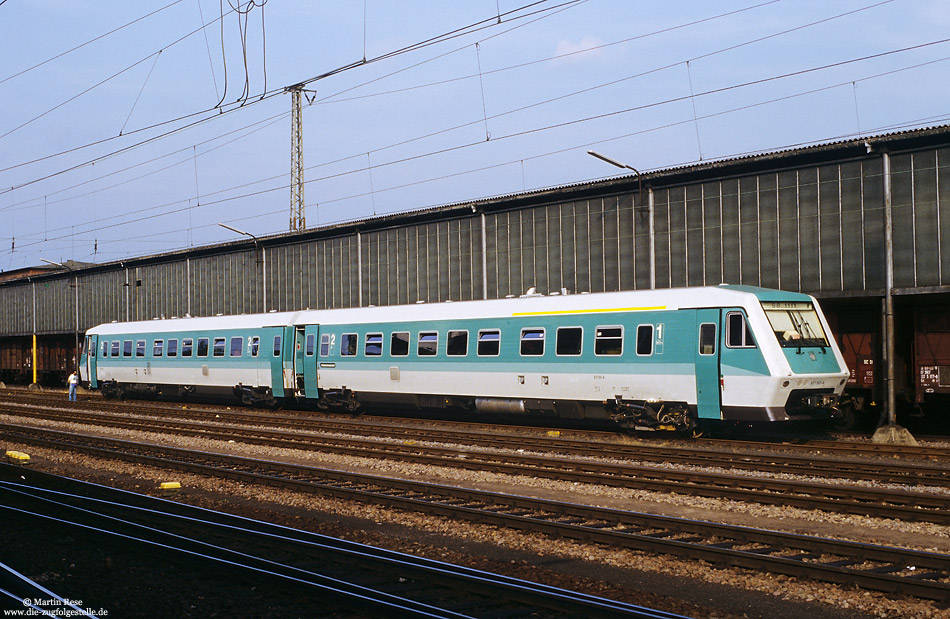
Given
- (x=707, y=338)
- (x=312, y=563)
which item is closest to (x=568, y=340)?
(x=707, y=338)

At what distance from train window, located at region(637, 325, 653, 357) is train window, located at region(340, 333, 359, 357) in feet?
34.5

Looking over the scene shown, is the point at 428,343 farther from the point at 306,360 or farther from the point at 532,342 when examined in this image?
the point at 306,360

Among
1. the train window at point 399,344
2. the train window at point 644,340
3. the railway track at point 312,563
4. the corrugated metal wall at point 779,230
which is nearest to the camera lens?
the railway track at point 312,563

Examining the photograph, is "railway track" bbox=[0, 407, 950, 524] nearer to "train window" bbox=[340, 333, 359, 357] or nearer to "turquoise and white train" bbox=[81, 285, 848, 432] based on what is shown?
"turquoise and white train" bbox=[81, 285, 848, 432]

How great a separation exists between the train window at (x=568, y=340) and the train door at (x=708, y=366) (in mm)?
3269

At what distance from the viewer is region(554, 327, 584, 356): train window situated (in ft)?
69.8

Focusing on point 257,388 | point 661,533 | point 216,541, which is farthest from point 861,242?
point 257,388

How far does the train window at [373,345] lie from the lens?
2658 centimetres

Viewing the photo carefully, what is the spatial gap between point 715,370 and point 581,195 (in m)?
11.7

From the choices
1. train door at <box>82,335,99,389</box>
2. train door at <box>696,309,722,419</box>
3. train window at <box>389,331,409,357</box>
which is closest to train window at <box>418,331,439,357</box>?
train window at <box>389,331,409,357</box>

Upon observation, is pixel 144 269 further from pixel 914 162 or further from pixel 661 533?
pixel 661 533

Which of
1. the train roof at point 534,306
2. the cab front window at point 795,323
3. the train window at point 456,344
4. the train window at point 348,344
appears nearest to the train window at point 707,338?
the train roof at point 534,306

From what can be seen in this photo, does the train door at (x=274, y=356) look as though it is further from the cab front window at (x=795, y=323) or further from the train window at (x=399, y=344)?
the cab front window at (x=795, y=323)

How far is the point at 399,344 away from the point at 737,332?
1086 cm
